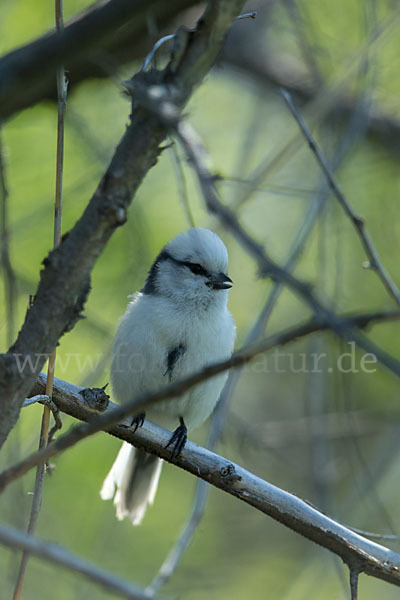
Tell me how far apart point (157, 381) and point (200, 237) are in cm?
75

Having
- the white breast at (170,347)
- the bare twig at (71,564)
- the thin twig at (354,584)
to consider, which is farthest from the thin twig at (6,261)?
the thin twig at (354,584)

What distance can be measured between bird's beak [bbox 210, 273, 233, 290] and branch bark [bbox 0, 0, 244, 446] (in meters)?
1.81

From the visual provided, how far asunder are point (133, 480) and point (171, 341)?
2.99 ft

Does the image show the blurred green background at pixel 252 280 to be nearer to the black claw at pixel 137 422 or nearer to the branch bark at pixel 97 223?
the black claw at pixel 137 422

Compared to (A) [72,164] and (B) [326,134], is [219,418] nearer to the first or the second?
(A) [72,164]

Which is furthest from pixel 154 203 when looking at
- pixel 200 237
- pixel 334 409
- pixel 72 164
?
pixel 334 409

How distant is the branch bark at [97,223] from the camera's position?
149 centimetres


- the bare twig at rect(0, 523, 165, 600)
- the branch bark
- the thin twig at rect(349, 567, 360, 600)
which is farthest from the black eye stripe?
the bare twig at rect(0, 523, 165, 600)

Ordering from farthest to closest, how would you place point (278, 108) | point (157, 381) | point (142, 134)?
1. point (278, 108)
2. point (157, 381)
3. point (142, 134)

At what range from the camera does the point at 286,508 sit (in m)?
2.24

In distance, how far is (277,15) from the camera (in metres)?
5.54

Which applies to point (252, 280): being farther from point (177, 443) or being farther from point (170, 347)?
point (177, 443)

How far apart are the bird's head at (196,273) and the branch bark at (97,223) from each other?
5.75 ft

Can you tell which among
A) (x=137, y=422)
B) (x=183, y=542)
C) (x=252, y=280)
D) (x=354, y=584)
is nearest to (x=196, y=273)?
(x=252, y=280)
